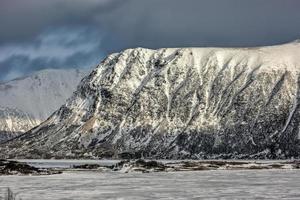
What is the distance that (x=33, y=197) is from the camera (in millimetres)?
72188

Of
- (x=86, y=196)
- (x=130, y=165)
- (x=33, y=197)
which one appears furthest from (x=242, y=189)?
(x=130, y=165)

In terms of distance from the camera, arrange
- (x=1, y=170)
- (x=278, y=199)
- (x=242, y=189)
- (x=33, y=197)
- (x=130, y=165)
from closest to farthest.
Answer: (x=278, y=199) < (x=33, y=197) < (x=242, y=189) < (x=1, y=170) < (x=130, y=165)

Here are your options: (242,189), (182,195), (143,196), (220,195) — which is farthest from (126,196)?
(242,189)

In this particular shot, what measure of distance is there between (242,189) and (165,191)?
35.5ft

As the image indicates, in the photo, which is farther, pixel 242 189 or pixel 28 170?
pixel 28 170

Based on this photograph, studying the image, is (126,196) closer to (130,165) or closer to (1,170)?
(1,170)

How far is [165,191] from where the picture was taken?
8181 centimetres

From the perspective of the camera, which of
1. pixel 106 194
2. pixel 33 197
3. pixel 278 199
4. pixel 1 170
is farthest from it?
pixel 1 170

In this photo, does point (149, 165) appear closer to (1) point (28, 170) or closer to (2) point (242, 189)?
(1) point (28, 170)

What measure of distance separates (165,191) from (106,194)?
29.6ft

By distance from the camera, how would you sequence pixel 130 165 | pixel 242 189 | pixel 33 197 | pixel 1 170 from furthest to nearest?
pixel 130 165, pixel 1 170, pixel 242 189, pixel 33 197

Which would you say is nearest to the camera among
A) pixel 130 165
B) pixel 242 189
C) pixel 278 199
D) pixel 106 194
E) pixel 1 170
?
pixel 278 199

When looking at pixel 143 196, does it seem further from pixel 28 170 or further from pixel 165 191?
pixel 28 170

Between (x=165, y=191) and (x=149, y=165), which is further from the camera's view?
(x=149, y=165)
